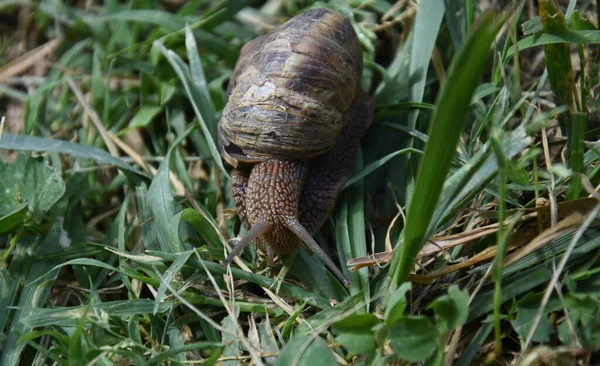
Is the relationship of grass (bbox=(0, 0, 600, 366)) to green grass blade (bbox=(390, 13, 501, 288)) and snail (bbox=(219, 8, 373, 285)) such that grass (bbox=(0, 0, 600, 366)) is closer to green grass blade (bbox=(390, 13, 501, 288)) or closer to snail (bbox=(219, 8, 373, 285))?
green grass blade (bbox=(390, 13, 501, 288))

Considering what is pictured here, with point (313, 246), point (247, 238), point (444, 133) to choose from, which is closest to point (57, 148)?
point (247, 238)

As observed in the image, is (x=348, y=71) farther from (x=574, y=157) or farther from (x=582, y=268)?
(x=582, y=268)

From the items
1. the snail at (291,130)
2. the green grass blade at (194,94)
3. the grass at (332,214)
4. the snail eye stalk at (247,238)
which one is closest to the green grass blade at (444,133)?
the grass at (332,214)

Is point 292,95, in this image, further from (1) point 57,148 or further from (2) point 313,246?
(1) point 57,148

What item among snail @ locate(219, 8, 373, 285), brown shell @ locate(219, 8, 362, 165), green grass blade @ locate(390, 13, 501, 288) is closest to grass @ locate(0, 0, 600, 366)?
green grass blade @ locate(390, 13, 501, 288)

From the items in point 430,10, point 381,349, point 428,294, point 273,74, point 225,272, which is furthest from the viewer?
point 430,10

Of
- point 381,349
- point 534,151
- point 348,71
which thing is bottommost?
point 381,349

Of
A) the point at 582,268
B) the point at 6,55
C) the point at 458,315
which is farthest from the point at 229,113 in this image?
the point at 6,55
